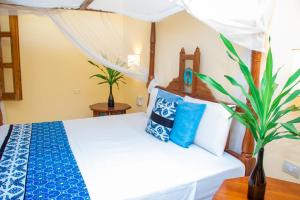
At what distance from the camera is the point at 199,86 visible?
246 cm

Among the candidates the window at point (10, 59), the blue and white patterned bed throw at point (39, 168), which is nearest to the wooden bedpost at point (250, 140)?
the blue and white patterned bed throw at point (39, 168)

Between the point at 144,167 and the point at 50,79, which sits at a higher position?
the point at 50,79

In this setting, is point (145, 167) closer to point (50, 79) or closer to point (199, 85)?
point (199, 85)

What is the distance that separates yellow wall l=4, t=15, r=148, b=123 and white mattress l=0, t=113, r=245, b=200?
1592mm

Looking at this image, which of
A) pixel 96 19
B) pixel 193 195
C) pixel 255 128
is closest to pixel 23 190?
pixel 193 195

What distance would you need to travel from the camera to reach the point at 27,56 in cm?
384

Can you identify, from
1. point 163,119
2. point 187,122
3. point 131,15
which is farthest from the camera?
point 131,15

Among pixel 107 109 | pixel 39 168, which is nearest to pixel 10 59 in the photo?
pixel 107 109

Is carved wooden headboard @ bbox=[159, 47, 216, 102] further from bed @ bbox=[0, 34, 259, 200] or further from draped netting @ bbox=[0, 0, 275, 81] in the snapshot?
draped netting @ bbox=[0, 0, 275, 81]

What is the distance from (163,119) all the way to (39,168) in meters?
1.07

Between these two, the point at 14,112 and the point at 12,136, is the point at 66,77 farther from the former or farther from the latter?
the point at 12,136

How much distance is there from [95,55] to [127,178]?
1660mm

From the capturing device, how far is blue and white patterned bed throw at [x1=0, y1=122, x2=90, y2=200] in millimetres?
1388

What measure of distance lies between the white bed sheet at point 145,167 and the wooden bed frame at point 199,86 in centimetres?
8
